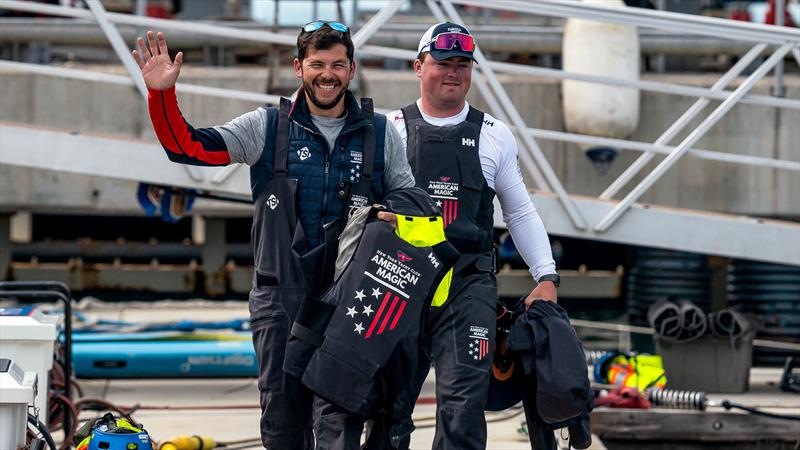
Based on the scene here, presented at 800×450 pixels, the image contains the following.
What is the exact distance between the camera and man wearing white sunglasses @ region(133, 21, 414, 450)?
16.3 feet

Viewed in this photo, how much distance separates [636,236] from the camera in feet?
32.1

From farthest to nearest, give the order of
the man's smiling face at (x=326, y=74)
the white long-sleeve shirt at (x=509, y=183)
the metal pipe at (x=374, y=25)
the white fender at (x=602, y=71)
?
1. the white fender at (x=602, y=71)
2. the metal pipe at (x=374, y=25)
3. the white long-sleeve shirt at (x=509, y=183)
4. the man's smiling face at (x=326, y=74)

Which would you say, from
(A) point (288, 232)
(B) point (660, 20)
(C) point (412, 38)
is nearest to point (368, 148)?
(A) point (288, 232)

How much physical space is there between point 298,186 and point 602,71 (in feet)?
29.2

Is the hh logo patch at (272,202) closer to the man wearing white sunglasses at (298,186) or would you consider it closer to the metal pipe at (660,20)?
the man wearing white sunglasses at (298,186)

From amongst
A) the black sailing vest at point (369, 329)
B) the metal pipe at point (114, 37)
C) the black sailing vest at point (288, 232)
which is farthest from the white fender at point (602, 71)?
the black sailing vest at point (369, 329)

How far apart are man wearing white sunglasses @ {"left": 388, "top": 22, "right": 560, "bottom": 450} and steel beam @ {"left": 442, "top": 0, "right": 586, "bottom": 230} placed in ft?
11.6

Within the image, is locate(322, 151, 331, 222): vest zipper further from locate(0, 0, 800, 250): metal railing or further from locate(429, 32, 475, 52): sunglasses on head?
locate(0, 0, 800, 250): metal railing

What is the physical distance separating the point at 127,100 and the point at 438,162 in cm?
919

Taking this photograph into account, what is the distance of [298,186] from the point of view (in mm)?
4988

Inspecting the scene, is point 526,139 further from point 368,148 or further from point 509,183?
point 368,148

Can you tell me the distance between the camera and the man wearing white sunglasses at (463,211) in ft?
17.4

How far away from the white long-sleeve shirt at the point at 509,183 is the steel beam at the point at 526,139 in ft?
11.5

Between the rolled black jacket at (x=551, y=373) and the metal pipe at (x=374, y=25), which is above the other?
the metal pipe at (x=374, y=25)
